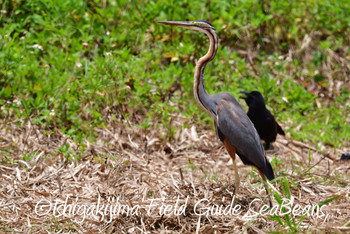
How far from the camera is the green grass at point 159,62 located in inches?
250

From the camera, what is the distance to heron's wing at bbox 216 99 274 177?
465 centimetres

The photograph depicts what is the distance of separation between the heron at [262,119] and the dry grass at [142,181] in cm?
34

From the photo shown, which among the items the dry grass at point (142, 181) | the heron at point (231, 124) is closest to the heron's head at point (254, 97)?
the dry grass at point (142, 181)

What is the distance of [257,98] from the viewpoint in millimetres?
6684

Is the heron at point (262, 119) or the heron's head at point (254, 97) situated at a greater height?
the heron's head at point (254, 97)

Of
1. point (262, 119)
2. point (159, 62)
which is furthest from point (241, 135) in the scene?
point (159, 62)

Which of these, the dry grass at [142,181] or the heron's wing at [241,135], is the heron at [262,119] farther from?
the heron's wing at [241,135]

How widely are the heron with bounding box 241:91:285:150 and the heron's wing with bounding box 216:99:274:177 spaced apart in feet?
6.04

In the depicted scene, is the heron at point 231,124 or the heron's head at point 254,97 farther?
the heron's head at point 254,97

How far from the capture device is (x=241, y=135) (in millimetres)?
4672

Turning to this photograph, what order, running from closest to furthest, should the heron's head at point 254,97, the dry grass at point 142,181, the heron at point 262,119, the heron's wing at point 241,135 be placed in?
1. the dry grass at point 142,181
2. the heron's wing at point 241,135
3. the heron at point 262,119
4. the heron's head at point 254,97

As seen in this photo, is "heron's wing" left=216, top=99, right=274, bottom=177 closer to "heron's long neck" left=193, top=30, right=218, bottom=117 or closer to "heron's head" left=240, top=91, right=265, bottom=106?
"heron's long neck" left=193, top=30, right=218, bottom=117

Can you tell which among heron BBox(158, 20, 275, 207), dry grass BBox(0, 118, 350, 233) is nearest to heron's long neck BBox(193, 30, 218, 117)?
heron BBox(158, 20, 275, 207)

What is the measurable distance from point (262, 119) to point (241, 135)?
6.65 ft
